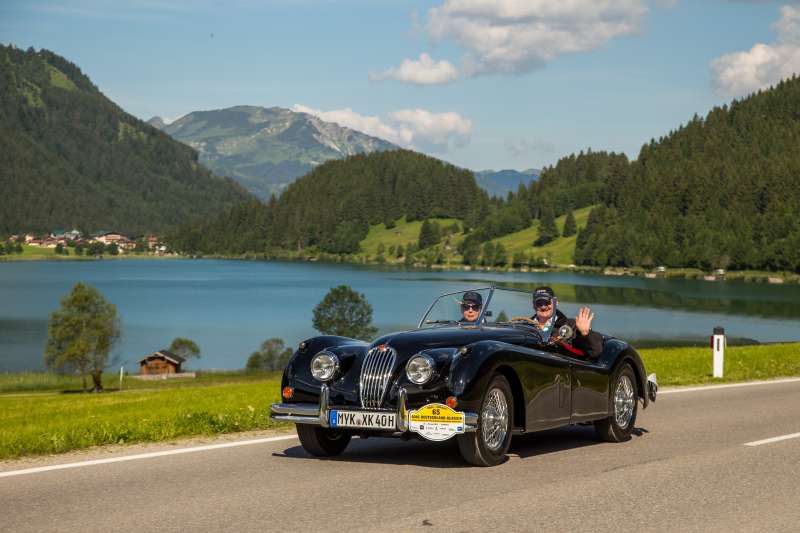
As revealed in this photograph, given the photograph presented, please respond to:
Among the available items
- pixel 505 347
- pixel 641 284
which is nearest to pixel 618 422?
pixel 505 347

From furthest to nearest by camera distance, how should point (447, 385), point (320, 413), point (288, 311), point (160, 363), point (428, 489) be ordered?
point (288, 311) < point (160, 363) < point (320, 413) < point (447, 385) < point (428, 489)

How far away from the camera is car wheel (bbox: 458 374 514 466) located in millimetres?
9711

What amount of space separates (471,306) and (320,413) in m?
2.32

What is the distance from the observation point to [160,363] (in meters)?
86.1

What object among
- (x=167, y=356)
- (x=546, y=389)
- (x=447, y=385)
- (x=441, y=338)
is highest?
(x=441, y=338)

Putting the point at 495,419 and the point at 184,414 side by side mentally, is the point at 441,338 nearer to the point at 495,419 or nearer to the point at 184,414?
the point at 495,419

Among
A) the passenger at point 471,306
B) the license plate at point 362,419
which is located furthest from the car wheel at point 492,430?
the passenger at point 471,306

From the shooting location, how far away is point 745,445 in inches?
A: 453

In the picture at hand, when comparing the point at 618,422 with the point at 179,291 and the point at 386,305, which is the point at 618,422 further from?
the point at 179,291

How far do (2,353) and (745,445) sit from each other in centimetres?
8940

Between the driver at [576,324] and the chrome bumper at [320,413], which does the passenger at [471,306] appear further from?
the chrome bumper at [320,413]

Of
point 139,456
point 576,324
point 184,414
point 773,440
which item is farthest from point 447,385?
point 184,414

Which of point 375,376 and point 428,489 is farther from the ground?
point 375,376

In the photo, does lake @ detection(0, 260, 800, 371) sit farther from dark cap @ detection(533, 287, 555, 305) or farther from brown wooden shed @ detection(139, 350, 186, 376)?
dark cap @ detection(533, 287, 555, 305)
